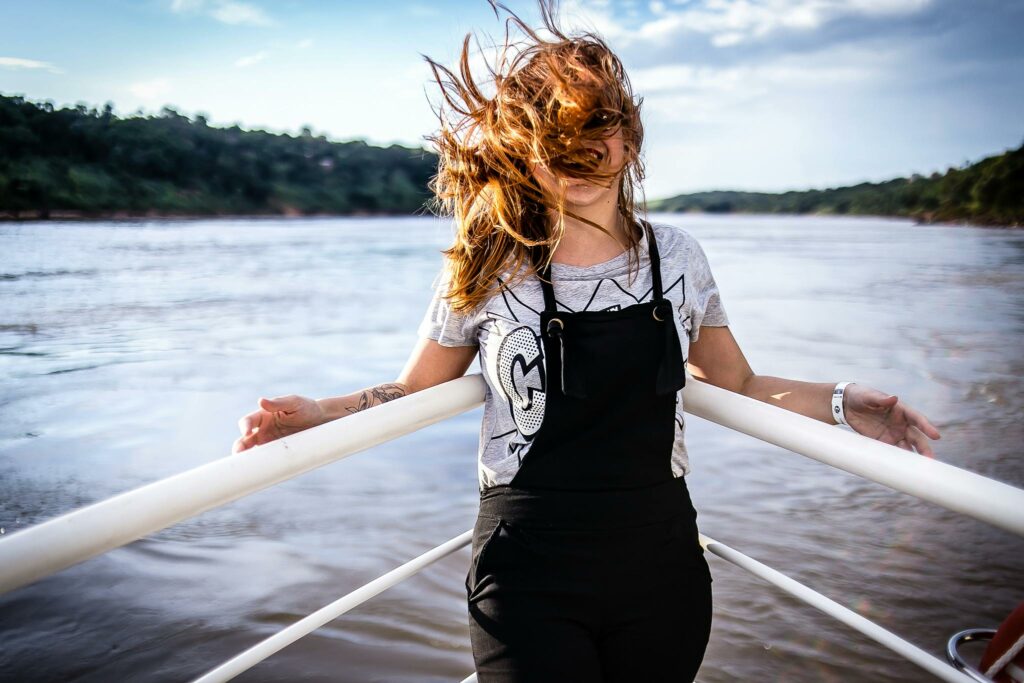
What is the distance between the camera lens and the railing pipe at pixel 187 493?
599 mm

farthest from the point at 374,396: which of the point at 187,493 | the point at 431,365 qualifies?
the point at 187,493

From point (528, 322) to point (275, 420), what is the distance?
0.50 meters

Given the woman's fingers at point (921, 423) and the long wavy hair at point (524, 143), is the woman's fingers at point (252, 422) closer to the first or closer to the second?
the long wavy hair at point (524, 143)

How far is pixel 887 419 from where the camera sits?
117 centimetres

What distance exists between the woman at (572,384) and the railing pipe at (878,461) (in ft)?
0.43

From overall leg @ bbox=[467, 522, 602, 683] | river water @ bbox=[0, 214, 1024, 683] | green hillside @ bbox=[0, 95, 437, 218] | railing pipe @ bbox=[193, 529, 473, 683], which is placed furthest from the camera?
green hillside @ bbox=[0, 95, 437, 218]

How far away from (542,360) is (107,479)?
5.27 meters

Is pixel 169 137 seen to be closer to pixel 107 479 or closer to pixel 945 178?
pixel 107 479

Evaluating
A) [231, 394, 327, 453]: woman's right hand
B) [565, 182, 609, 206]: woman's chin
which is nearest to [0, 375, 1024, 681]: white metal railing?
[231, 394, 327, 453]: woman's right hand

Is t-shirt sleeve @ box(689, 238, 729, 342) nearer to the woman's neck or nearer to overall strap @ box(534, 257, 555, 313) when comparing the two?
the woman's neck

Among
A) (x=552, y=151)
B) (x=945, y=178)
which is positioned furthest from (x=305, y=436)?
(x=945, y=178)

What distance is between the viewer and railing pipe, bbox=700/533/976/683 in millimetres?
990

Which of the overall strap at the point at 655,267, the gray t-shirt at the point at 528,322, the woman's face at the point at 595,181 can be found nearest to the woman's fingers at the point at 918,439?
the gray t-shirt at the point at 528,322

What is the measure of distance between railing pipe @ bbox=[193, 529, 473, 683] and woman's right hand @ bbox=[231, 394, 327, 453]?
30 centimetres
